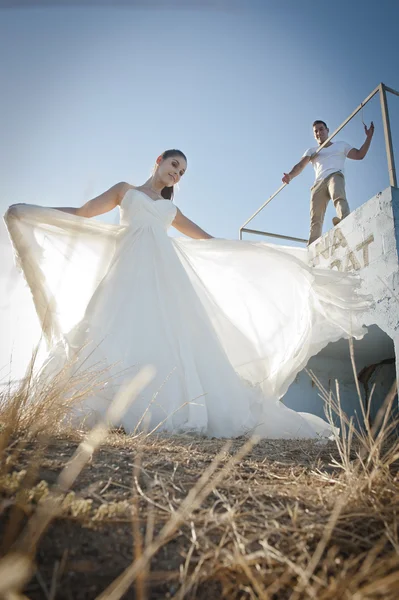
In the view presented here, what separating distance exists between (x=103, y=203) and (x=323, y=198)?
123 inches

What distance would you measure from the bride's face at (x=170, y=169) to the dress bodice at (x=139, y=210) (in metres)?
0.37

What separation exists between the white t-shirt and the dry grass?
14.7 feet

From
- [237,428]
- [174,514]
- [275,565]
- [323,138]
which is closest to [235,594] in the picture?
[275,565]

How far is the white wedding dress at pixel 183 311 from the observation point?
2.52 meters

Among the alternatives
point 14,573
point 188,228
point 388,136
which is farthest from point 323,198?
point 14,573

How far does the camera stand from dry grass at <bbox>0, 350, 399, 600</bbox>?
61 centimetres

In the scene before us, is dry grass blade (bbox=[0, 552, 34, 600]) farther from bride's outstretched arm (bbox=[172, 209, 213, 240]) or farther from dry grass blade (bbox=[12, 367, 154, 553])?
bride's outstretched arm (bbox=[172, 209, 213, 240])

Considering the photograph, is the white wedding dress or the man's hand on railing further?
the man's hand on railing

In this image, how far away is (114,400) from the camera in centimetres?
225

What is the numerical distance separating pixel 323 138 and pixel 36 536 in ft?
19.1

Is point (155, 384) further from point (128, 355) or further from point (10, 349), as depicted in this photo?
point (10, 349)

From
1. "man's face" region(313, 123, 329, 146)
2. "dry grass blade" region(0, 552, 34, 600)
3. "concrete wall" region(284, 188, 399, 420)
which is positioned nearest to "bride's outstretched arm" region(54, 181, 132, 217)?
"concrete wall" region(284, 188, 399, 420)

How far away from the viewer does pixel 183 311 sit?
2920 mm

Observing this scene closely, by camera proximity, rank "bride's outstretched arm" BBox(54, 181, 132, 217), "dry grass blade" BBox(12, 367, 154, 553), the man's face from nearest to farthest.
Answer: "dry grass blade" BBox(12, 367, 154, 553)
"bride's outstretched arm" BBox(54, 181, 132, 217)
the man's face
